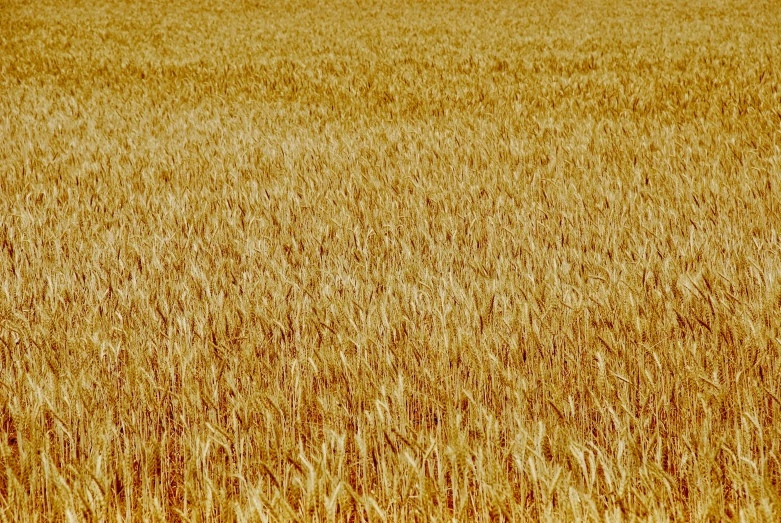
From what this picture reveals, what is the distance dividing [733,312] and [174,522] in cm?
195

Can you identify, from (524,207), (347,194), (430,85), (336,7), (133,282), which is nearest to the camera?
(133,282)

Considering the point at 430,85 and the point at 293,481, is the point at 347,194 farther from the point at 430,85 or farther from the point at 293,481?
the point at 430,85

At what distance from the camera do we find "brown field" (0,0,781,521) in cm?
178

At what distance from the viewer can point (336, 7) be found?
74.2 feet

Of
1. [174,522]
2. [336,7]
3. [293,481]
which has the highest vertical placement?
[336,7]

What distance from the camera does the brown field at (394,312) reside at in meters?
1.78

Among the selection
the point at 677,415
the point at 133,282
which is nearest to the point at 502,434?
the point at 677,415

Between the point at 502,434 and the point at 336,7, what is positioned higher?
the point at 336,7

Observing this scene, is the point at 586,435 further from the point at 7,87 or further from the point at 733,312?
the point at 7,87

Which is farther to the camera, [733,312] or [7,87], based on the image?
[7,87]

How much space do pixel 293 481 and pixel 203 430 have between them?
41cm

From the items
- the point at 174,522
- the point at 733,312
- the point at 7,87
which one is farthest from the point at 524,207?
the point at 7,87

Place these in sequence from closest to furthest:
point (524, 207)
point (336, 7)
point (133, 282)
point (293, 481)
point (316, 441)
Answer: point (293, 481) → point (316, 441) → point (133, 282) → point (524, 207) → point (336, 7)

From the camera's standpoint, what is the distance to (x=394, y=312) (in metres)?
2.73
